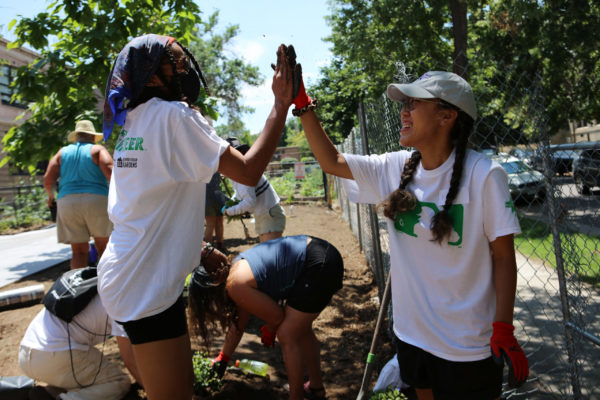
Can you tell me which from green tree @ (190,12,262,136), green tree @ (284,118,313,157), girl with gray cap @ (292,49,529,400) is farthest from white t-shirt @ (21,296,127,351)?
green tree @ (190,12,262,136)

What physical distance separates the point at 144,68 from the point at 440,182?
1.32m

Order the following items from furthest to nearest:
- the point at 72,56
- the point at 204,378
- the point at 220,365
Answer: the point at 72,56
the point at 220,365
the point at 204,378

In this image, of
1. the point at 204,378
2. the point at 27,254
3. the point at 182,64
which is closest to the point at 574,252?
the point at 182,64

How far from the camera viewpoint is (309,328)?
9.47 ft

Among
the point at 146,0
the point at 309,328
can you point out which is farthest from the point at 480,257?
the point at 146,0

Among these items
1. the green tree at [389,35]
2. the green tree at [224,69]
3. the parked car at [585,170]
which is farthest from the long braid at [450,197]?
the green tree at [224,69]

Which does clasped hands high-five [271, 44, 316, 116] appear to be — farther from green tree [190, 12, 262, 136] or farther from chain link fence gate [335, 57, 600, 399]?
green tree [190, 12, 262, 136]

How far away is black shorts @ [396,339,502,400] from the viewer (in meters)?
1.88

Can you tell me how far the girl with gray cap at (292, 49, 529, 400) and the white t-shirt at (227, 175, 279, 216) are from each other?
2.61 m

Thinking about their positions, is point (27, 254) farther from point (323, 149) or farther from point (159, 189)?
point (323, 149)

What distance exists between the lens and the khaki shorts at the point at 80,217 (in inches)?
207

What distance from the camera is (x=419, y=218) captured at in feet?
6.48

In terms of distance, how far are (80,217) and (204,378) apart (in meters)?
3.01

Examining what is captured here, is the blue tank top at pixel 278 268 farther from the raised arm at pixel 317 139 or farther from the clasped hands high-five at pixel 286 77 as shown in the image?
the clasped hands high-five at pixel 286 77
